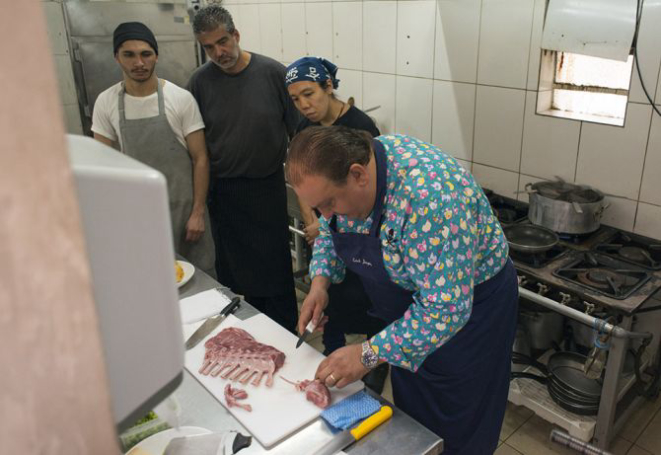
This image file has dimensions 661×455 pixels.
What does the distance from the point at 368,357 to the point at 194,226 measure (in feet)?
4.72

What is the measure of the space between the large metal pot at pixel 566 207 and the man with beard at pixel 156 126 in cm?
147

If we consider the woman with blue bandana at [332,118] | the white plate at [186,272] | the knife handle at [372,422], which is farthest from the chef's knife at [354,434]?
the white plate at [186,272]

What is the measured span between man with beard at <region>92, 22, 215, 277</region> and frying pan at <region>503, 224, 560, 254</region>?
4.48 ft

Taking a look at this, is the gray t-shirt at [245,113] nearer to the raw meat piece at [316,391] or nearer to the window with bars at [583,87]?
the window with bars at [583,87]

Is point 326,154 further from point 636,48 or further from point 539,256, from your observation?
point 636,48

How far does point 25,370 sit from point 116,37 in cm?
236

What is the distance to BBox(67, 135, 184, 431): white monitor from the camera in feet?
1.35

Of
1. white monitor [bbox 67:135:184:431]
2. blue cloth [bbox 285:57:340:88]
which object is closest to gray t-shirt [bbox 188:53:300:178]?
blue cloth [bbox 285:57:340:88]

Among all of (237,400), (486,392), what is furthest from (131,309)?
(486,392)

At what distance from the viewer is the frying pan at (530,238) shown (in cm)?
220

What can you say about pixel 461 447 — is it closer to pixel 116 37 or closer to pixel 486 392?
pixel 486 392

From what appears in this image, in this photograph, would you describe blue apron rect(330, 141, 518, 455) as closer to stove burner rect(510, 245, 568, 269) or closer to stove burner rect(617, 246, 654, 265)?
stove burner rect(510, 245, 568, 269)

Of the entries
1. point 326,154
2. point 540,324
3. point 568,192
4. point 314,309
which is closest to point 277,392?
point 314,309

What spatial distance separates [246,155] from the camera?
2.56m
